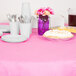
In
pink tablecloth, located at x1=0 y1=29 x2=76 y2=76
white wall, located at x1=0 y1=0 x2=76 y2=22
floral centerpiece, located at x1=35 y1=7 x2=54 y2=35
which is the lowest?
pink tablecloth, located at x1=0 y1=29 x2=76 y2=76

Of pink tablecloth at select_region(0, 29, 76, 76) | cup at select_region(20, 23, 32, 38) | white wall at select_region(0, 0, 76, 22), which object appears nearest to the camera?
pink tablecloth at select_region(0, 29, 76, 76)

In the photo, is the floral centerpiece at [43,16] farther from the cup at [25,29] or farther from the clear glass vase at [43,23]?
the cup at [25,29]

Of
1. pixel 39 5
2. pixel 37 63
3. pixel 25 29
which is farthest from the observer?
pixel 39 5

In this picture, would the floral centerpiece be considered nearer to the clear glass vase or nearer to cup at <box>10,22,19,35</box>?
the clear glass vase

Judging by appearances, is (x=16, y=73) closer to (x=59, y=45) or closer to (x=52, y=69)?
(x=52, y=69)

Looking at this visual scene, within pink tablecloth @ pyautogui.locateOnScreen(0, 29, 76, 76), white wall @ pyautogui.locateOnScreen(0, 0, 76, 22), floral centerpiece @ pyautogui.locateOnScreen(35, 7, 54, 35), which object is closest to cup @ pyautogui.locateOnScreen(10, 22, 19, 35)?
floral centerpiece @ pyautogui.locateOnScreen(35, 7, 54, 35)

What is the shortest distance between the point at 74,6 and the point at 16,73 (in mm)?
1769

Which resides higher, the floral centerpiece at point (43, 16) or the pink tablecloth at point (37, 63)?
the floral centerpiece at point (43, 16)

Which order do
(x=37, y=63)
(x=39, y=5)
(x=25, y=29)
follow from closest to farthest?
(x=37, y=63)
(x=25, y=29)
(x=39, y=5)

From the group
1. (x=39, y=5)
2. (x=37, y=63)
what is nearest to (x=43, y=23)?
(x=37, y=63)

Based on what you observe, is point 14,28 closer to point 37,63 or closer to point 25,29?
point 25,29

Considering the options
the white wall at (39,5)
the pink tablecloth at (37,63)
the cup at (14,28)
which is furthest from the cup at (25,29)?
the white wall at (39,5)

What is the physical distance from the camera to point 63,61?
2.61ft

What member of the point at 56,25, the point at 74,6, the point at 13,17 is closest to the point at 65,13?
the point at 74,6
